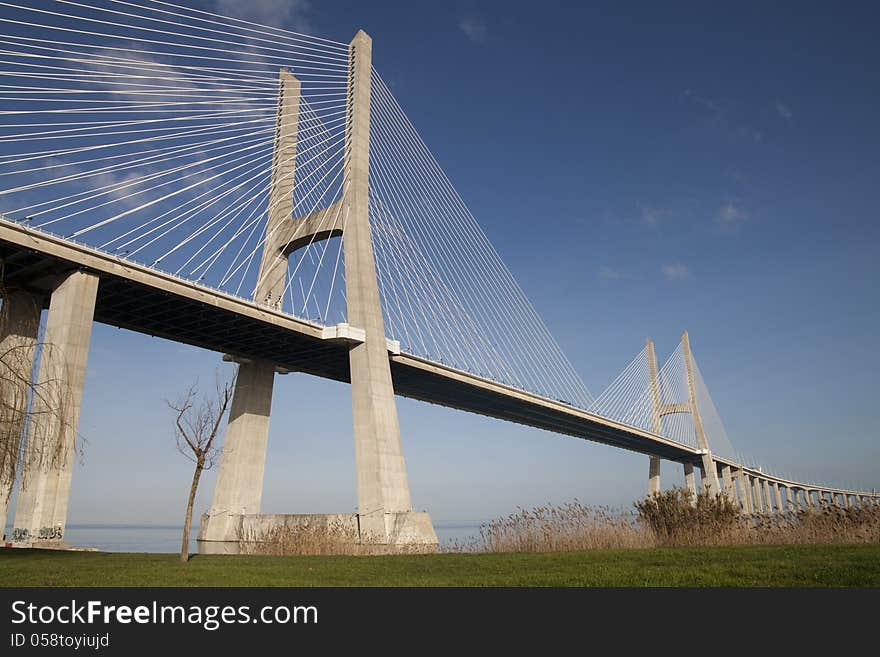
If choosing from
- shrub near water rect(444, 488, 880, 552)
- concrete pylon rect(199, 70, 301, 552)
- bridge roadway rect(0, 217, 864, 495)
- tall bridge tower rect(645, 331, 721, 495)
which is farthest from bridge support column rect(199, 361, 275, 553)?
tall bridge tower rect(645, 331, 721, 495)

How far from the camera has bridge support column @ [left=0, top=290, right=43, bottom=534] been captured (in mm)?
12750

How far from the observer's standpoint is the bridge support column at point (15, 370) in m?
12.8

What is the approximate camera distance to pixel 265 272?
3127 cm

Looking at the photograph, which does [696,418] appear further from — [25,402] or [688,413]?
[25,402]

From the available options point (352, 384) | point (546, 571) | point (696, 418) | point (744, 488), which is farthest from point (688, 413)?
point (546, 571)

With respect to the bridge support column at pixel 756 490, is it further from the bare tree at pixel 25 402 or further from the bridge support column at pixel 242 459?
the bare tree at pixel 25 402

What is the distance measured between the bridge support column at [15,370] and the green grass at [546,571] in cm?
210

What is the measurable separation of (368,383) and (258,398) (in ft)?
21.2

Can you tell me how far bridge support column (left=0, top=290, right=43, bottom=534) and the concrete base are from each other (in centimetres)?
869

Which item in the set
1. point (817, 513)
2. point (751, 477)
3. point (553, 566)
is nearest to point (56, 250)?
point (553, 566)

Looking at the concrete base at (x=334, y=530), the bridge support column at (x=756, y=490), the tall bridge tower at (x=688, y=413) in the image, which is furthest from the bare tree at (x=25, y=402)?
the bridge support column at (x=756, y=490)

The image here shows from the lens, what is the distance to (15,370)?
12.0 meters
